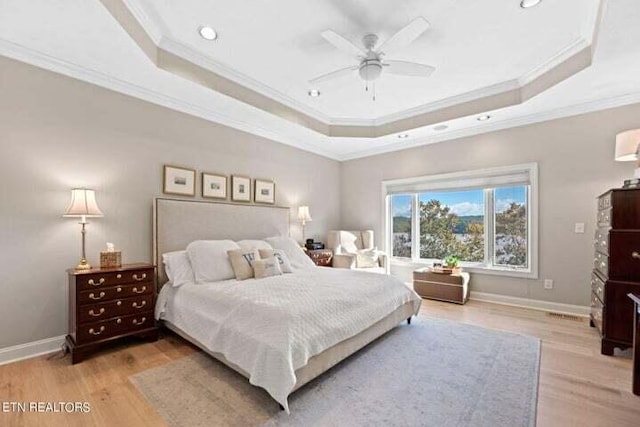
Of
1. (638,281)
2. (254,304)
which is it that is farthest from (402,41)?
(638,281)

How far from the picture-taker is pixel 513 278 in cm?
424

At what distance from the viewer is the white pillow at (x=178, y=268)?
299 centimetres

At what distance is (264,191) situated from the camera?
458 cm

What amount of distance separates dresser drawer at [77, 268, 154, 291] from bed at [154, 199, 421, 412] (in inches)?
11.6

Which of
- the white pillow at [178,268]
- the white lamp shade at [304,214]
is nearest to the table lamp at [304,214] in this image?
the white lamp shade at [304,214]

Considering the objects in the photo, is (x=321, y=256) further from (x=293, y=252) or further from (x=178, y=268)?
(x=178, y=268)

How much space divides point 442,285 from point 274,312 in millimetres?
3257

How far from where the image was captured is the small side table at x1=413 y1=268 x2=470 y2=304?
4.27 meters

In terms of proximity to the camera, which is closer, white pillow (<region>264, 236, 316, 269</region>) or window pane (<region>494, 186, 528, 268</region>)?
white pillow (<region>264, 236, 316, 269</region>)

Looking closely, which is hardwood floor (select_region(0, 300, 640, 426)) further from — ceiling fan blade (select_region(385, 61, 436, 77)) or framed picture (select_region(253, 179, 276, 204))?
ceiling fan blade (select_region(385, 61, 436, 77))

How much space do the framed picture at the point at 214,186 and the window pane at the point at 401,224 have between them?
3183 mm

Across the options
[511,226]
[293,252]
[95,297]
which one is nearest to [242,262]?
[293,252]

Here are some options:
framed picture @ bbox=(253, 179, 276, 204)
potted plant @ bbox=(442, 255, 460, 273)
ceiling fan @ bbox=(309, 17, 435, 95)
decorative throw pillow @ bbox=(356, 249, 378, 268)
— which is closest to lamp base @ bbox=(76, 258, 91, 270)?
framed picture @ bbox=(253, 179, 276, 204)

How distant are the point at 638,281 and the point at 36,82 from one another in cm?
562
